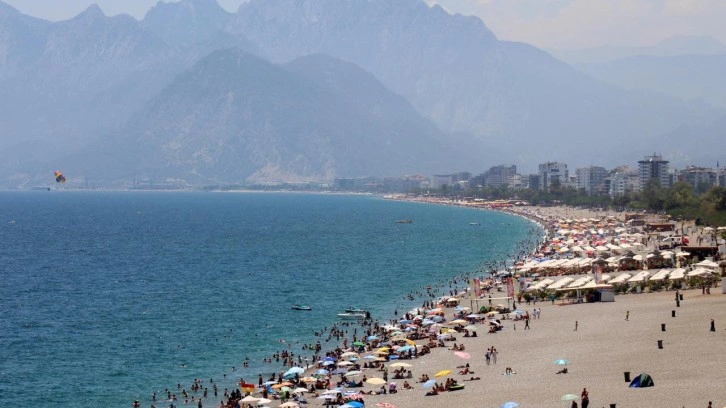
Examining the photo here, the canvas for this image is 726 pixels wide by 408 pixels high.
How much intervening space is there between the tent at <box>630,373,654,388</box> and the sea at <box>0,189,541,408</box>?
17.4m

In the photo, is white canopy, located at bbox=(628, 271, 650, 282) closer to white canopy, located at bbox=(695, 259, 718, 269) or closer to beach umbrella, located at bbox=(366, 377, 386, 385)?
white canopy, located at bbox=(695, 259, 718, 269)

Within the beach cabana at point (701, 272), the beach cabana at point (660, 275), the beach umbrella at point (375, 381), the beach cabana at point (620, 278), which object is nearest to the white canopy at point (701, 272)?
the beach cabana at point (701, 272)

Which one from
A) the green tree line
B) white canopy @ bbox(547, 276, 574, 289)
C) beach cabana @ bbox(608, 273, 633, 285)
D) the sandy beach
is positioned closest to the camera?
the sandy beach

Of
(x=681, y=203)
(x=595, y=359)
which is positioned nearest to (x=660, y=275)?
(x=595, y=359)

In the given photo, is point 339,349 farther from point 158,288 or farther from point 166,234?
point 166,234

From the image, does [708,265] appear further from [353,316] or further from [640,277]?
[353,316]

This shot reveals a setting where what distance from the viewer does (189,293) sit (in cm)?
7712

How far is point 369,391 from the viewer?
4228 centimetres

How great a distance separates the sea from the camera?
158ft

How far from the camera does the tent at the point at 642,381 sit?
3638cm

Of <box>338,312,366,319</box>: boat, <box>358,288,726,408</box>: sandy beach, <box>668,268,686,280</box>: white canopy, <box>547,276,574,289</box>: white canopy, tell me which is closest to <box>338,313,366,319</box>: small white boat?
<box>338,312,366,319</box>: boat

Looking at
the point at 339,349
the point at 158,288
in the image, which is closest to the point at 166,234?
the point at 158,288

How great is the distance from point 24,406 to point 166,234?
10413 centimetres

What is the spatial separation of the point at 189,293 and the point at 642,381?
153 ft
